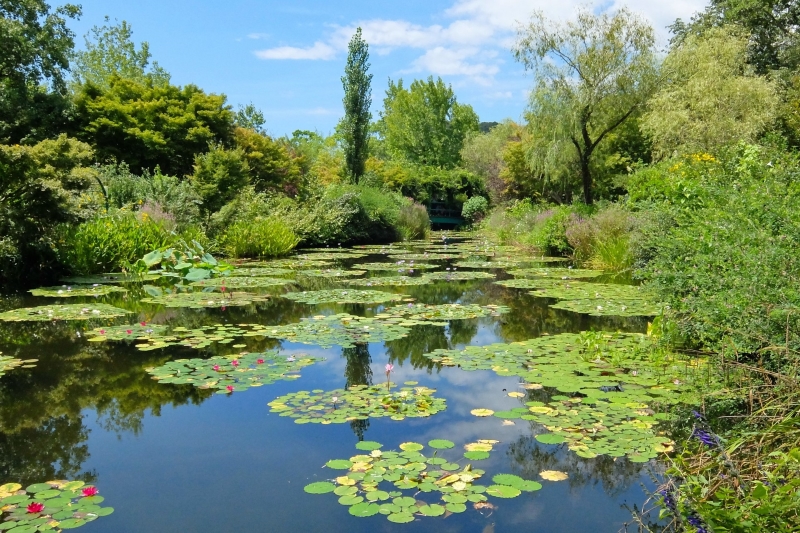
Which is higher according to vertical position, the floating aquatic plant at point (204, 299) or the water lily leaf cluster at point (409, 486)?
the floating aquatic plant at point (204, 299)

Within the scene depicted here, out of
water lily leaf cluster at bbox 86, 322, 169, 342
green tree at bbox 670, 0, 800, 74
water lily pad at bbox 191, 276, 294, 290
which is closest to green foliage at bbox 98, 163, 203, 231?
water lily pad at bbox 191, 276, 294, 290

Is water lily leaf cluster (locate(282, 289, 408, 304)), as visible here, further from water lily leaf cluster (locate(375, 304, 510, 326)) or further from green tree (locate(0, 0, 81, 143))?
green tree (locate(0, 0, 81, 143))

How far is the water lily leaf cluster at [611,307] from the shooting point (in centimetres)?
720

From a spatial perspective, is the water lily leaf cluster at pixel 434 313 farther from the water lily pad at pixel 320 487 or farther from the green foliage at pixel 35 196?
the green foliage at pixel 35 196

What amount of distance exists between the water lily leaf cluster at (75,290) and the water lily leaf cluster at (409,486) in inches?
281

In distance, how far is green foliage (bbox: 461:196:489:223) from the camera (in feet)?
115

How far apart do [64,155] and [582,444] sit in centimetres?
923

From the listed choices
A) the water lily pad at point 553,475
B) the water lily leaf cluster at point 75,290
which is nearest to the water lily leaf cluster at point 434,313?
the water lily pad at point 553,475

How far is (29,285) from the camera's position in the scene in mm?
9945

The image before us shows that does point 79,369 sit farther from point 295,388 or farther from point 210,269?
point 210,269

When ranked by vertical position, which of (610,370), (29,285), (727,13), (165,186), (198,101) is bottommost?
(610,370)

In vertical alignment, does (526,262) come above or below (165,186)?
below

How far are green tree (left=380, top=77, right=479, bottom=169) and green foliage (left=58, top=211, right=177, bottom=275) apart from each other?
124 feet

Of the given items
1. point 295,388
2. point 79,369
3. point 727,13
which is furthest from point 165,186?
point 727,13
